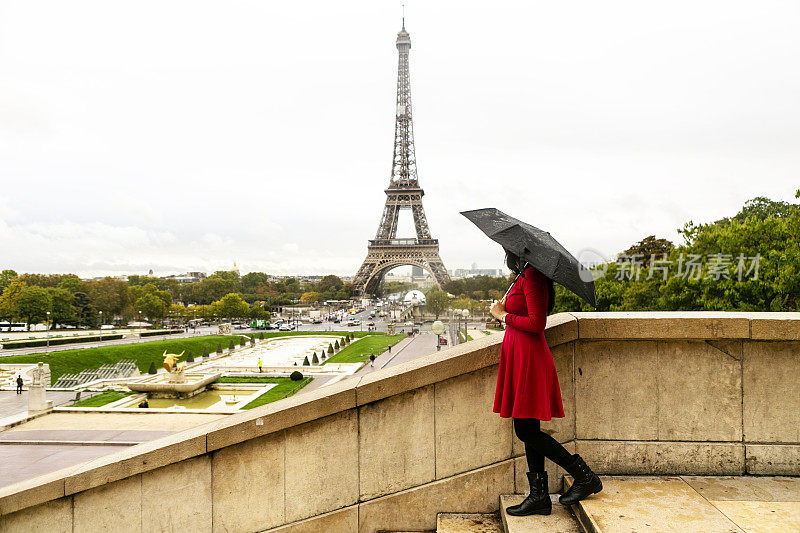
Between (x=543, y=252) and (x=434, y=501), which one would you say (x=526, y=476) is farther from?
(x=543, y=252)

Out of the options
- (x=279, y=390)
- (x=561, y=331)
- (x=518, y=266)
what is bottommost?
(x=279, y=390)

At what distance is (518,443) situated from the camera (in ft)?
13.6

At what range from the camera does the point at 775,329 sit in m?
3.90

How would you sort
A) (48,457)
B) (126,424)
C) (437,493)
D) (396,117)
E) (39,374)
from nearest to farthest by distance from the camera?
(437,493), (48,457), (126,424), (39,374), (396,117)

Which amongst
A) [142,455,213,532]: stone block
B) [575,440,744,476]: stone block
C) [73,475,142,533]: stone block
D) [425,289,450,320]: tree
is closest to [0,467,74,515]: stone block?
[73,475,142,533]: stone block

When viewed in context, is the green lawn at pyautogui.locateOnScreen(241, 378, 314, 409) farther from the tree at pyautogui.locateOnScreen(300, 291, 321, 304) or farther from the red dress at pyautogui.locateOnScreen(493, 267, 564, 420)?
the tree at pyautogui.locateOnScreen(300, 291, 321, 304)

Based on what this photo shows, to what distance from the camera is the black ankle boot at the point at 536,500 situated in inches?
141

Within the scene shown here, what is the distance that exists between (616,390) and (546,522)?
1262mm

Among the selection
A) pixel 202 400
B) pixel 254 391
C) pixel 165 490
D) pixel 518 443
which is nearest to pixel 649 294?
pixel 254 391

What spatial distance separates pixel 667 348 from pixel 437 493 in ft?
7.32

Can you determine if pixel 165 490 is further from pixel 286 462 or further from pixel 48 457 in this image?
pixel 48 457

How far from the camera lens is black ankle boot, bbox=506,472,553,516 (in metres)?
3.58

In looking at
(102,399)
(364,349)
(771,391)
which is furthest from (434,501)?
(364,349)


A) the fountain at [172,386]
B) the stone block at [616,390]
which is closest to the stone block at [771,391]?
the stone block at [616,390]
